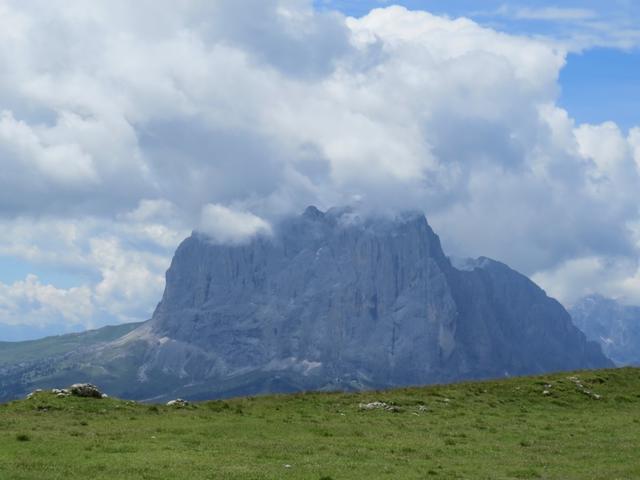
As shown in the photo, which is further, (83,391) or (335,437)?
(83,391)

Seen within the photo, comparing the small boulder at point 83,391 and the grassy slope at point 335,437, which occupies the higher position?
the small boulder at point 83,391

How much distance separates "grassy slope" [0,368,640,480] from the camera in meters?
39.8

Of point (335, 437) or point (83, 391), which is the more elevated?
point (83, 391)

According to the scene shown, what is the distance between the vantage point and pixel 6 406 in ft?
192

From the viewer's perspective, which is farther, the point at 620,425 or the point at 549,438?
the point at 620,425

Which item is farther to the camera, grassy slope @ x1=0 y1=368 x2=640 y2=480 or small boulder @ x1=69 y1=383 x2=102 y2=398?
small boulder @ x1=69 y1=383 x2=102 y2=398

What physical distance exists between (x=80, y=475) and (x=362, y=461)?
14.5 meters

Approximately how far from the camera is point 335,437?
51.7 metres

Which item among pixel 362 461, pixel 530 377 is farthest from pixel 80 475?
pixel 530 377

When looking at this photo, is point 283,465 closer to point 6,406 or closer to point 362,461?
point 362,461

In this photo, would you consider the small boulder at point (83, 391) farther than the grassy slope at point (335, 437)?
Yes

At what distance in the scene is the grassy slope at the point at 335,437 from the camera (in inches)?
A: 1565

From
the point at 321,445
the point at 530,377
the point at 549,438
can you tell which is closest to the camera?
the point at 321,445

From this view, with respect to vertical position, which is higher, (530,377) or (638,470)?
(530,377)
